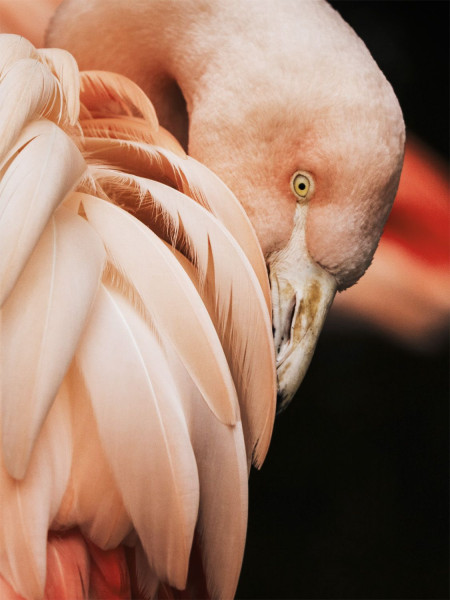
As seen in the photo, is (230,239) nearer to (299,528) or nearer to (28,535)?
(28,535)

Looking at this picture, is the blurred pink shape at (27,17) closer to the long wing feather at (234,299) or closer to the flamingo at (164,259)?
the flamingo at (164,259)

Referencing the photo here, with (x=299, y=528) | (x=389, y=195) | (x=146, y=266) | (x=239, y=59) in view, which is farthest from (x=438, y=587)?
(x=239, y=59)

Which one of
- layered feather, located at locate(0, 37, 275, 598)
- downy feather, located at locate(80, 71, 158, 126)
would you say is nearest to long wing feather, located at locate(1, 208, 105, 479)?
layered feather, located at locate(0, 37, 275, 598)

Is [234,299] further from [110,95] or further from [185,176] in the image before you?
[110,95]

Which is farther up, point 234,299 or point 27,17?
point 27,17

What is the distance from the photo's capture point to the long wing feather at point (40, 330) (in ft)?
1.87

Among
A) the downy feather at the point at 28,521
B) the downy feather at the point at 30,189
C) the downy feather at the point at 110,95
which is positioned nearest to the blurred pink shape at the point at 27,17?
the downy feather at the point at 110,95

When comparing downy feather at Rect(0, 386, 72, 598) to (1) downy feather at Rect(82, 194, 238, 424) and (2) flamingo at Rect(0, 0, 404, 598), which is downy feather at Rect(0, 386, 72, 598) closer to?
(2) flamingo at Rect(0, 0, 404, 598)

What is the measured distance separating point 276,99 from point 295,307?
10.3 inches

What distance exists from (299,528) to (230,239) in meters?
0.46

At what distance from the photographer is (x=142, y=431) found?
600 mm

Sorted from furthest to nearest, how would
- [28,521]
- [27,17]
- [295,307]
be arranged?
[27,17]
[295,307]
[28,521]

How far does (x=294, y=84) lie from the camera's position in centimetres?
82

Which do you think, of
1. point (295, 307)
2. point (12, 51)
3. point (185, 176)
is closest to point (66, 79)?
point (12, 51)
